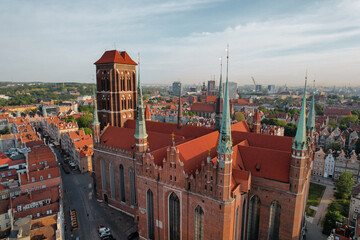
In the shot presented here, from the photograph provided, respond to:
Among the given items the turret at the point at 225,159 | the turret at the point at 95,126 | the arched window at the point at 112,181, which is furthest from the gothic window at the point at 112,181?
the turret at the point at 225,159

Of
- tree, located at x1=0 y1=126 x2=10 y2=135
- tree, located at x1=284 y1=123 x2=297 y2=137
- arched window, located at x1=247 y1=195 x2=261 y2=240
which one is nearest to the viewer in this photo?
arched window, located at x1=247 y1=195 x2=261 y2=240

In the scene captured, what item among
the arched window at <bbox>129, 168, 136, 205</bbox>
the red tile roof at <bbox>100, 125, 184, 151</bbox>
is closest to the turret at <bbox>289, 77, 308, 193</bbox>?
the red tile roof at <bbox>100, 125, 184, 151</bbox>

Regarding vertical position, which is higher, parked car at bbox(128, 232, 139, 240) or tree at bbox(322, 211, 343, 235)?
tree at bbox(322, 211, 343, 235)

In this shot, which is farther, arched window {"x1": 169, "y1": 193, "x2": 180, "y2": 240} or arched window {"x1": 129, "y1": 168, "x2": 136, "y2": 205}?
arched window {"x1": 129, "y1": 168, "x2": 136, "y2": 205}

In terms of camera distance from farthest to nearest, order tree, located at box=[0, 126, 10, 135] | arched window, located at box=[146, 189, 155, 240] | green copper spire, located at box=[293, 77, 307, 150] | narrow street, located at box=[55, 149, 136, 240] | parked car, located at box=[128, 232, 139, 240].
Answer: tree, located at box=[0, 126, 10, 135] < narrow street, located at box=[55, 149, 136, 240] < parked car, located at box=[128, 232, 139, 240] < arched window, located at box=[146, 189, 155, 240] < green copper spire, located at box=[293, 77, 307, 150]

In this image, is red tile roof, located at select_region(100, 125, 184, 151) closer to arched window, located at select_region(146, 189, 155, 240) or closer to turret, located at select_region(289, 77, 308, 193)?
arched window, located at select_region(146, 189, 155, 240)

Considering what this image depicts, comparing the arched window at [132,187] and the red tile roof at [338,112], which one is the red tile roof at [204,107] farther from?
the arched window at [132,187]

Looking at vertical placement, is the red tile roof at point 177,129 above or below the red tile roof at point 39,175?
above

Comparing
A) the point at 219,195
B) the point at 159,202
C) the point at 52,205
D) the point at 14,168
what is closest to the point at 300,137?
the point at 219,195
